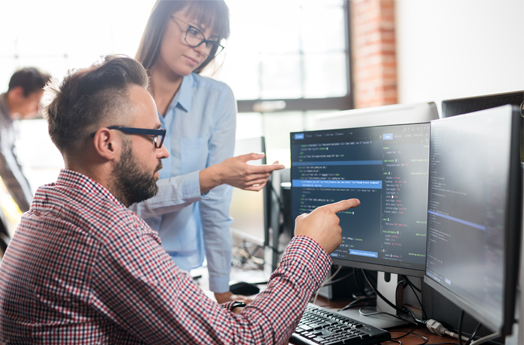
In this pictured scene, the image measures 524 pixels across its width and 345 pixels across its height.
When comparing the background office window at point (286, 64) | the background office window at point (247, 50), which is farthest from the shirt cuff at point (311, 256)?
the background office window at point (286, 64)

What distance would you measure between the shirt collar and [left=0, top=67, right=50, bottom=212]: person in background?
160cm

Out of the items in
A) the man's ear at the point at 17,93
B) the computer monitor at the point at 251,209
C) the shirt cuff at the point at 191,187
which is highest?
the man's ear at the point at 17,93

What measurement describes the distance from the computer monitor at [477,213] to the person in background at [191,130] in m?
0.54

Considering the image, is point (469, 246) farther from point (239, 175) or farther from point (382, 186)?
point (239, 175)

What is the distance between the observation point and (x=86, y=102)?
2.90 ft

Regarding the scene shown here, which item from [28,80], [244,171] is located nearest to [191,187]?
[244,171]

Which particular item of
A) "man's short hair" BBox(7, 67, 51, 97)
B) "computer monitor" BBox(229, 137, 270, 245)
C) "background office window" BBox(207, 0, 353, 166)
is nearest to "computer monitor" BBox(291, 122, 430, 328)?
"computer monitor" BBox(229, 137, 270, 245)

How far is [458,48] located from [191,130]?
2556mm

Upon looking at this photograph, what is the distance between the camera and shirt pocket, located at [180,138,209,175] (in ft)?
4.72

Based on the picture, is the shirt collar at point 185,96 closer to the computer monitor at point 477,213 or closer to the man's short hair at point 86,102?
the man's short hair at point 86,102

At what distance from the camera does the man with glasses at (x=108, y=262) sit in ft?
2.32

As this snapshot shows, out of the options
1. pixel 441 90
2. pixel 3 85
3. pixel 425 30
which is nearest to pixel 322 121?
pixel 441 90

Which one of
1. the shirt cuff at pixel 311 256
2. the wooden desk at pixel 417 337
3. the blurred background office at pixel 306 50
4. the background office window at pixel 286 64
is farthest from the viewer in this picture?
the background office window at pixel 286 64

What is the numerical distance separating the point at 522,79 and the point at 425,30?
110cm
